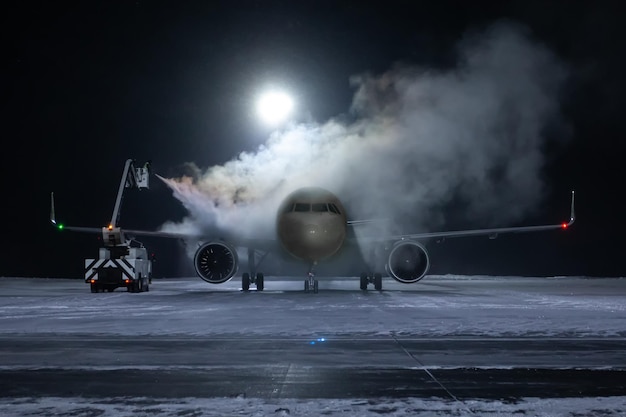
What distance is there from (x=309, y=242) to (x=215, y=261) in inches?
184

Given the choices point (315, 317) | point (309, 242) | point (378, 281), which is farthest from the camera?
point (378, 281)

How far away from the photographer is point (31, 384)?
8.39m

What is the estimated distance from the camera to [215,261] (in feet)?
101

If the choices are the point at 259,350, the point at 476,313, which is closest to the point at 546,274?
the point at 476,313

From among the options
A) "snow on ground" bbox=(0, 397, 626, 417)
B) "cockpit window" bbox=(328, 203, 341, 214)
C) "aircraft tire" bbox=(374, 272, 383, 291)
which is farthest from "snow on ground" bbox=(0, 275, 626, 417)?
"aircraft tire" bbox=(374, 272, 383, 291)

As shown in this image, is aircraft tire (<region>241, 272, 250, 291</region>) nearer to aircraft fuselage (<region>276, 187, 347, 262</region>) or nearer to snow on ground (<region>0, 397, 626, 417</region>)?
aircraft fuselage (<region>276, 187, 347, 262</region>)

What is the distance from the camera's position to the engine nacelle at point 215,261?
100ft

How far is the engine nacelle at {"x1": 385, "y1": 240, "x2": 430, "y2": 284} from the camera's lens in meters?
30.3

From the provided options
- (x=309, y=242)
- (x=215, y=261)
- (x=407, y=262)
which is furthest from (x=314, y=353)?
(x=215, y=261)

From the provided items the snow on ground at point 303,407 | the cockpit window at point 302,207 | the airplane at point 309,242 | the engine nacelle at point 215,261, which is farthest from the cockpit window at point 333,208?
the snow on ground at point 303,407

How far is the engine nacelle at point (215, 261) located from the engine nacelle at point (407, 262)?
6433 millimetres

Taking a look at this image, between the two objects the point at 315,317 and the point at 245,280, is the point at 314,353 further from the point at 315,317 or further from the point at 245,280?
the point at 245,280

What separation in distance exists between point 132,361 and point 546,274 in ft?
197

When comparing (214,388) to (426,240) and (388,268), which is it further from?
(426,240)
